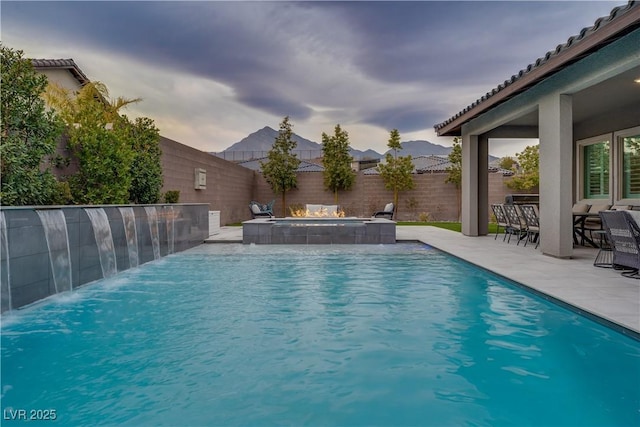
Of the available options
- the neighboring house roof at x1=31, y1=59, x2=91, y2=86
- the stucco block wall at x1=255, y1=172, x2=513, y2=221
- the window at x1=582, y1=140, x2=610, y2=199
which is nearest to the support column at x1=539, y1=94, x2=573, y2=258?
the window at x1=582, y1=140, x2=610, y2=199

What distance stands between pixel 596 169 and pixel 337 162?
10281mm

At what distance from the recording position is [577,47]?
5.71 m

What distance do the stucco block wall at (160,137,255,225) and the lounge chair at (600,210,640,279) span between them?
10.2 metres

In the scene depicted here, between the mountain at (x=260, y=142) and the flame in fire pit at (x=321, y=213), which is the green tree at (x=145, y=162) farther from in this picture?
the mountain at (x=260, y=142)

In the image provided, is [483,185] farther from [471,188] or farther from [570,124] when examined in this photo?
[570,124]

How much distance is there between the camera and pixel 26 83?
574 cm

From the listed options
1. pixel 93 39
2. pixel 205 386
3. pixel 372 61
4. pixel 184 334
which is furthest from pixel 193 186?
pixel 205 386

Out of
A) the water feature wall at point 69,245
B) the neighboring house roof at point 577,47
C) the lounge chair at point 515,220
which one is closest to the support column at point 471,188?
the lounge chair at point 515,220

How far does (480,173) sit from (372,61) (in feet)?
18.1

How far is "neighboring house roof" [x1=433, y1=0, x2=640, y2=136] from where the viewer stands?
473 centimetres

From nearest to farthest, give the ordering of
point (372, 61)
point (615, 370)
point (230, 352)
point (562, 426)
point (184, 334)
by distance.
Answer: point (562, 426)
point (615, 370)
point (230, 352)
point (184, 334)
point (372, 61)

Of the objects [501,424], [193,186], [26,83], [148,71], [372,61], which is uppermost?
[372,61]

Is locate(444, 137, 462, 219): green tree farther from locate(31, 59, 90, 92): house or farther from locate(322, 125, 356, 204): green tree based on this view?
locate(31, 59, 90, 92): house

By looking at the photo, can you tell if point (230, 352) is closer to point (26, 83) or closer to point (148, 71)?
point (26, 83)
